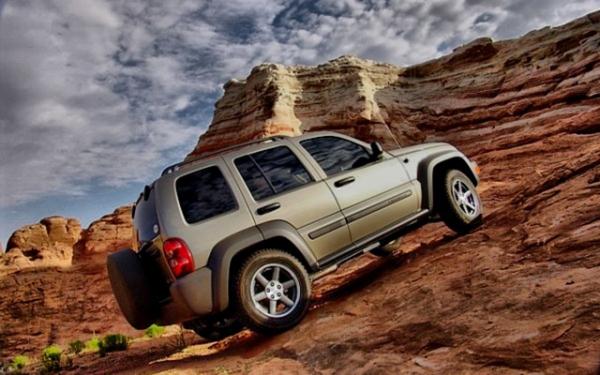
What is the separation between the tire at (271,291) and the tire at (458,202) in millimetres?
2321

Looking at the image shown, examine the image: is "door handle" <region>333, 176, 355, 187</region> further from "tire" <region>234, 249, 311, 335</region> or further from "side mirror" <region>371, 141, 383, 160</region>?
"tire" <region>234, 249, 311, 335</region>

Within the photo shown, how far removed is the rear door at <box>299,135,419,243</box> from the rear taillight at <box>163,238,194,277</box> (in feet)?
5.88

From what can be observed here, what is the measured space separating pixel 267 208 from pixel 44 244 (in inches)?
1263

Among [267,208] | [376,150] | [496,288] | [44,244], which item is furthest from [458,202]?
[44,244]

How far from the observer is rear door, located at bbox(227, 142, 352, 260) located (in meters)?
4.68

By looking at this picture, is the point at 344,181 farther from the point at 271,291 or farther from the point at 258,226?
the point at 271,291

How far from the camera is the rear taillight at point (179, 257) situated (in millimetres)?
4133

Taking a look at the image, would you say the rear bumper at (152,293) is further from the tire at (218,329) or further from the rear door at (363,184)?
the rear door at (363,184)

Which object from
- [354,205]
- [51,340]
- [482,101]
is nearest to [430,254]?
[354,205]

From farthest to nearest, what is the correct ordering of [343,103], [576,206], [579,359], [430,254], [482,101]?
[343,103], [482,101], [430,254], [576,206], [579,359]

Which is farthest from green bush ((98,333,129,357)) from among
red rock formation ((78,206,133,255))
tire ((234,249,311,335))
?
red rock formation ((78,206,133,255))

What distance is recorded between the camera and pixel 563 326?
2.58 m

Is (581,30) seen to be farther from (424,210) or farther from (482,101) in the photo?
(424,210)

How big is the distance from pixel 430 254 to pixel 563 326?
3211 millimetres
